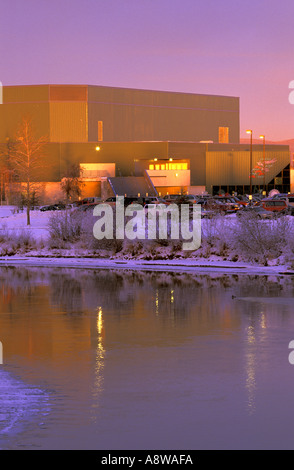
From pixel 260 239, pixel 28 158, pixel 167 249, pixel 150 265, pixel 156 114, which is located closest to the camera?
pixel 260 239

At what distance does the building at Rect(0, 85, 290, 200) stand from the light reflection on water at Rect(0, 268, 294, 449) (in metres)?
70.2

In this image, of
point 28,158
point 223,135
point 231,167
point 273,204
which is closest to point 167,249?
point 28,158

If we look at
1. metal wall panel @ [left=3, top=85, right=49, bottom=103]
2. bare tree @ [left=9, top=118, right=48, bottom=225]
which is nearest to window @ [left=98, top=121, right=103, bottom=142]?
metal wall panel @ [left=3, top=85, right=49, bottom=103]

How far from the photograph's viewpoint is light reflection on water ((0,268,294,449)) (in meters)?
9.06

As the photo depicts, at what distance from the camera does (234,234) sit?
3019 centimetres

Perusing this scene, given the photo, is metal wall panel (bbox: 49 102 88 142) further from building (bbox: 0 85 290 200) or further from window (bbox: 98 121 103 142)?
window (bbox: 98 121 103 142)

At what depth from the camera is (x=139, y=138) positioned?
107 m

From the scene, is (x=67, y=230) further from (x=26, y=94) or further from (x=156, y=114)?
(x=156, y=114)

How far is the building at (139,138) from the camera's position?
93.1 meters

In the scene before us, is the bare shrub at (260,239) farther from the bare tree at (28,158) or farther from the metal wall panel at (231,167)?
the metal wall panel at (231,167)

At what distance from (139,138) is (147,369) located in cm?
9630

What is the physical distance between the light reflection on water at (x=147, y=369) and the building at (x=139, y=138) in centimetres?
7016

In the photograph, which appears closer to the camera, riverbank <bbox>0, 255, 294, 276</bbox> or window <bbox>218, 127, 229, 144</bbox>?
riverbank <bbox>0, 255, 294, 276</bbox>
